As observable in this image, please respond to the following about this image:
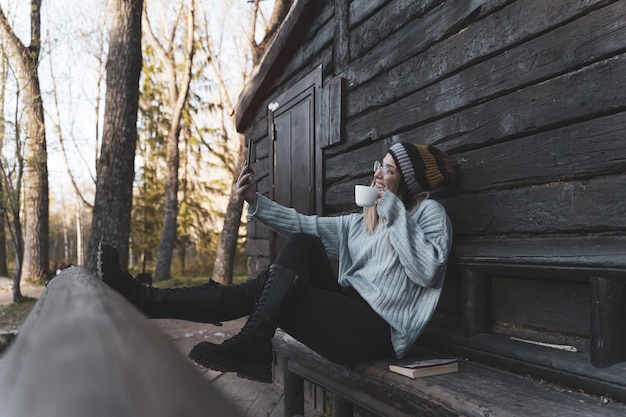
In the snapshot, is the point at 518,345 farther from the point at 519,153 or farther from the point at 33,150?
the point at 33,150

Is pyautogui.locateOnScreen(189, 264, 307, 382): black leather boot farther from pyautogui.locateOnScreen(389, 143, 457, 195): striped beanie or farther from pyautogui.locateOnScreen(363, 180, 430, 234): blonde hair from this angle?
pyautogui.locateOnScreen(389, 143, 457, 195): striped beanie

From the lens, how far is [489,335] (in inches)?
89.3

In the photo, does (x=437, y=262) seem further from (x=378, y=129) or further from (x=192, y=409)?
(x=192, y=409)

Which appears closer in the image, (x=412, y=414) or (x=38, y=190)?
(x=412, y=414)

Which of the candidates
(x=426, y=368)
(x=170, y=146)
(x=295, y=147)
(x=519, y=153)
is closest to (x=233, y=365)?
(x=426, y=368)

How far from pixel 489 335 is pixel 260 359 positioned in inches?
40.4

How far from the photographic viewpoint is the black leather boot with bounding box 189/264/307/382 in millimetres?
2014

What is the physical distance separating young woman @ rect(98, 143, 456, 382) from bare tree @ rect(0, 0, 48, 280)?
7.99 metres

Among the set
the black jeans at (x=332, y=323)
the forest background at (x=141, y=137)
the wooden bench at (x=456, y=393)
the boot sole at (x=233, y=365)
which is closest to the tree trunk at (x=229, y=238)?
the forest background at (x=141, y=137)

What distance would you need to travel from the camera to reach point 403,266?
2.25 meters

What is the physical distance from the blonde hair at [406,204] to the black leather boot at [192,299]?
609 millimetres

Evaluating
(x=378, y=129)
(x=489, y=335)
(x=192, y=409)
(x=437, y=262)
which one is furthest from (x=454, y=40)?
(x=192, y=409)

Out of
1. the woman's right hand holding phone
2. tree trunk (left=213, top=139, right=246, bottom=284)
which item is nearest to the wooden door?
the woman's right hand holding phone

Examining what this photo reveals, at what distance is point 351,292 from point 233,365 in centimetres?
79
